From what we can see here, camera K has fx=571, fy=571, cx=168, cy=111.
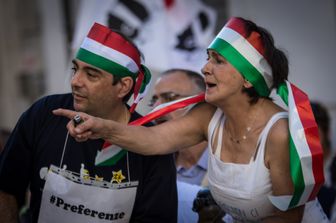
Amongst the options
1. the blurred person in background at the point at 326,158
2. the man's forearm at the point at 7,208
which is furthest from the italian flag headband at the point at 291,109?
the blurred person in background at the point at 326,158

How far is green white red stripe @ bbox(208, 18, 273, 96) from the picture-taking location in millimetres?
2703

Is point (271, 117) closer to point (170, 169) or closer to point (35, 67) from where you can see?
point (170, 169)

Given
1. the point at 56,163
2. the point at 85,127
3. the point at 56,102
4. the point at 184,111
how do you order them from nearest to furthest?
the point at 85,127, the point at 56,163, the point at 56,102, the point at 184,111

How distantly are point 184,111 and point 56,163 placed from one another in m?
1.17

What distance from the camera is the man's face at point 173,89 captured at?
12.3ft

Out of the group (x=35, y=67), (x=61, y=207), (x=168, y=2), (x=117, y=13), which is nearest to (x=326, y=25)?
(x=168, y=2)

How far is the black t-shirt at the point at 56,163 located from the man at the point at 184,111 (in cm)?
75

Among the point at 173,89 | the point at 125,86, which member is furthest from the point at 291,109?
the point at 173,89

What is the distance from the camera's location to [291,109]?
103 inches

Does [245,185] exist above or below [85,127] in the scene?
below

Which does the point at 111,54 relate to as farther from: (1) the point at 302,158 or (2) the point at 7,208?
(1) the point at 302,158

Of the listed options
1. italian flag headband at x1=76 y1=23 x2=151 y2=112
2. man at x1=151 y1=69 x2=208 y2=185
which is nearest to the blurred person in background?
man at x1=151 y1=69 x2=208 y2=185

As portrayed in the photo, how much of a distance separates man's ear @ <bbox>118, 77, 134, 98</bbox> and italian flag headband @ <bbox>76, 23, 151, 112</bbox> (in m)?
0.02

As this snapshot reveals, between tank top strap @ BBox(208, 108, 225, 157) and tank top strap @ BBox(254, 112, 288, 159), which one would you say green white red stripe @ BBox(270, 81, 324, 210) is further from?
tank top strap @ BBox(208, 108, 225, 157)
